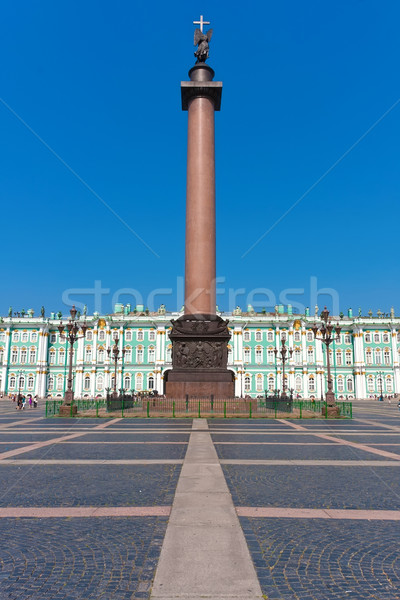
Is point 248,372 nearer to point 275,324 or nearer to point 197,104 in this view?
point 275,324

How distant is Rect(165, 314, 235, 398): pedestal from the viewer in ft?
90.0

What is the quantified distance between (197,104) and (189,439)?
24.5 meters

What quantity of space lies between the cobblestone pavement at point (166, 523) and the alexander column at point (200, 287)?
1498 centimetres

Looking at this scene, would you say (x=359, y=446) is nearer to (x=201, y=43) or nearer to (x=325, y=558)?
(x=325, y=558)

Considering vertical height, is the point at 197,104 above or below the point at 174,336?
above

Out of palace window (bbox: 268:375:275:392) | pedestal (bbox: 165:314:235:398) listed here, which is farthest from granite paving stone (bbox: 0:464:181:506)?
palace window (bbox: 268:375:275:392)

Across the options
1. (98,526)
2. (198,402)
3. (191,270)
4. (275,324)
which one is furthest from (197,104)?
(275,324)

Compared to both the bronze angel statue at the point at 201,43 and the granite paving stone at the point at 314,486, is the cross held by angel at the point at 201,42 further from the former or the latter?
the granite paving stone at the point at 314,486

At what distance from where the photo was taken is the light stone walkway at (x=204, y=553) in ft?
12.6

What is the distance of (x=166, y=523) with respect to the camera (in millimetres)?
5742

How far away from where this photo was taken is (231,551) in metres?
4.66

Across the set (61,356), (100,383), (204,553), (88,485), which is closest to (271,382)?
(100,383)

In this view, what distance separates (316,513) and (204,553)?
2291mm

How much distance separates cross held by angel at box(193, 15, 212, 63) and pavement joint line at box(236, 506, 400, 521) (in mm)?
34006
